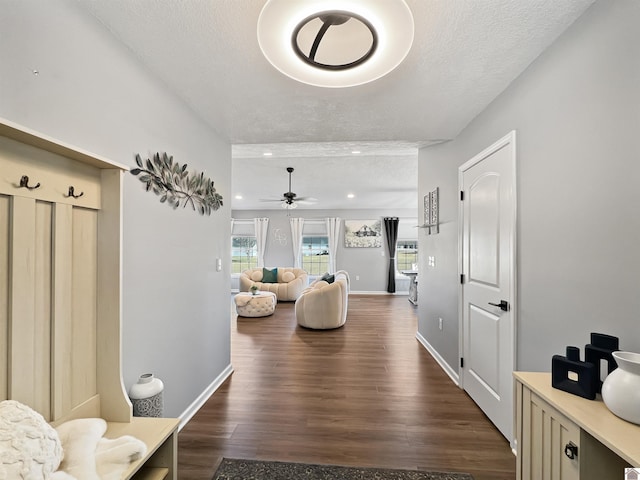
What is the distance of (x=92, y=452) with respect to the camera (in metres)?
0.92

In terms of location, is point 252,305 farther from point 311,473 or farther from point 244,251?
point 311,473

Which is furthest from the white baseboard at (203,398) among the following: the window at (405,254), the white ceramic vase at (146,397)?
the window at (405,254)

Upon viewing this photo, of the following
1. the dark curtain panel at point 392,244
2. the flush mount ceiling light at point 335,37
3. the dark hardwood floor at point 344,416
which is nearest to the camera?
the flush mount ceiling light at point 335,37

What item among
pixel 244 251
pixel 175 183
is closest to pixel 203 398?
pixel 175 183

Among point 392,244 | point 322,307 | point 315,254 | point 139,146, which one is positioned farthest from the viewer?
point 315,254

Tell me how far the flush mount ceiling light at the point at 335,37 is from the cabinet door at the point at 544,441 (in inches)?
61.4

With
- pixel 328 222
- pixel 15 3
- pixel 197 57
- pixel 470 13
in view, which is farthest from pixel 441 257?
pixel 328 222

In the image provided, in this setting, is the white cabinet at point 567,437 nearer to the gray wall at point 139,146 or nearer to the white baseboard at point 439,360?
the white baseboard at point 439,360

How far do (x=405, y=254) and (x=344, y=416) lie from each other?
6789 mm

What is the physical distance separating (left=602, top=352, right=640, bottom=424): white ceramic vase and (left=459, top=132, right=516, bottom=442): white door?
89cm

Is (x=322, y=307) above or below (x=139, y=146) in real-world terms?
below

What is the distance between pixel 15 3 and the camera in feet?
3.32

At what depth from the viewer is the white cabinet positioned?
88cm

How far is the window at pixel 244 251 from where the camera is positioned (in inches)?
347
